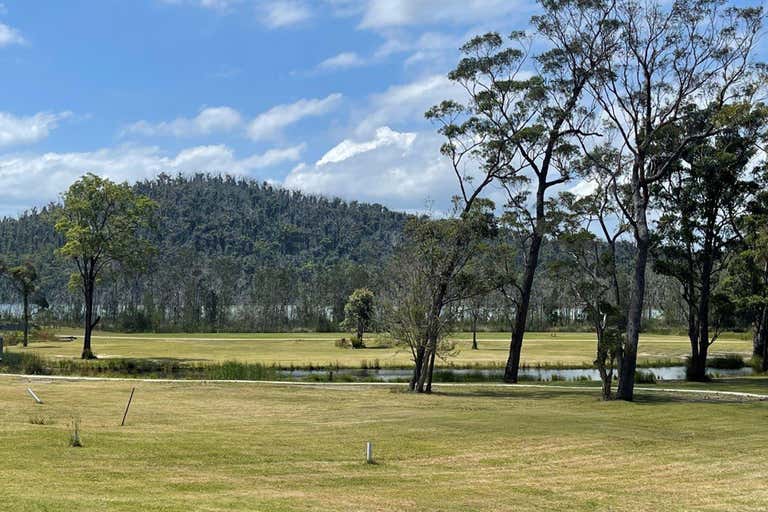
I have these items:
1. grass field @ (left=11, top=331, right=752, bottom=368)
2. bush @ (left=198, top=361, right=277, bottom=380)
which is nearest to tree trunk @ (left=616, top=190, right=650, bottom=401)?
bush @ (left=198, top=361, right=277, bottom=380)

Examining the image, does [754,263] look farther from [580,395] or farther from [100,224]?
[100,224]

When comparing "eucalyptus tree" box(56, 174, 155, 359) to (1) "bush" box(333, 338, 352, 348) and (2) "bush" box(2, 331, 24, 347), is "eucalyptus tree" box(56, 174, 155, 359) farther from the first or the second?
(1) "bush" box(333, 338, 352, 348)

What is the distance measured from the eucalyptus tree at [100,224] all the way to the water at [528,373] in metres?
18.6

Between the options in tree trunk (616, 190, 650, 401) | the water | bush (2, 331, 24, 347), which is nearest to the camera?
tree trunk (616, 190, 650, 401)

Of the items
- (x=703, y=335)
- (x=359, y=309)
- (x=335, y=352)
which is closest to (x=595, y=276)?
(x=703, y=335)

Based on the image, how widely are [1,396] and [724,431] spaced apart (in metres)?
22.8

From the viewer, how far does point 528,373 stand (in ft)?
164

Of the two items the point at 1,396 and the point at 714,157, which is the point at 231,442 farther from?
the point at 714,157

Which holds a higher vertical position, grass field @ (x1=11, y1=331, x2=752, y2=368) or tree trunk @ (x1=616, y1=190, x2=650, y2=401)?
tree trunk @ (x1=616, y1=190, x2=650, y2=401)

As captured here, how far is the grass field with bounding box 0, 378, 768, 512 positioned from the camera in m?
13.0

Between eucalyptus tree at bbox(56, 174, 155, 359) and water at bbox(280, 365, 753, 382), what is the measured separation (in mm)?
18626

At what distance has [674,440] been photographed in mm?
20844

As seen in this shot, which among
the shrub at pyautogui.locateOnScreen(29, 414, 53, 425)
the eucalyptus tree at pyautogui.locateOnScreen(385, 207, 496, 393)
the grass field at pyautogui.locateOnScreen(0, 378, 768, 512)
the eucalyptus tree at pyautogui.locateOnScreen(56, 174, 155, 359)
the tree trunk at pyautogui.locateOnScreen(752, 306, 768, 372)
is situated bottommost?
the grass field at pyautogui.locateOnScreen(0, 378, 768, 512)

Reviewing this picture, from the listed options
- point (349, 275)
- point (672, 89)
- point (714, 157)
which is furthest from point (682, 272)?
point (349, 275)
